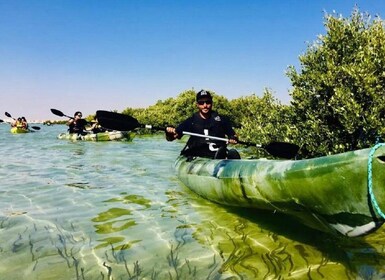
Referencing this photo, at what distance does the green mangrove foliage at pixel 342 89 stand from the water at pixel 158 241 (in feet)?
18.5

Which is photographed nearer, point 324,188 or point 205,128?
point 324,188

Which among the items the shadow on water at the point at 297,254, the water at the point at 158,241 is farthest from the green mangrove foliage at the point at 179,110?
the shadow on water at the point at 297,254

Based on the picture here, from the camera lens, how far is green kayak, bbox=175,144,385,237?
4.05m

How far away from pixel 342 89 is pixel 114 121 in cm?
745

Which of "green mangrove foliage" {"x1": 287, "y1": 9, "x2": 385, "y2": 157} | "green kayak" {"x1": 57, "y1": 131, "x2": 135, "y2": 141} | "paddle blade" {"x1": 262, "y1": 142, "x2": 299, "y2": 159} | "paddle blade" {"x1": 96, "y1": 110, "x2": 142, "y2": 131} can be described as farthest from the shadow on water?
"green kayak" {"x1": 57, "y1": 131, "x2": 135, "y2": 141}

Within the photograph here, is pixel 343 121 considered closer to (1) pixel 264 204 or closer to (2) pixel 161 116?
(1) pixel 264 204

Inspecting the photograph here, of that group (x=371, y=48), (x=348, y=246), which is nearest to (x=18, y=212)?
(x=348, y=246)

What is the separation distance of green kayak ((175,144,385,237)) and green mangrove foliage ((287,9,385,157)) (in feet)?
20.5

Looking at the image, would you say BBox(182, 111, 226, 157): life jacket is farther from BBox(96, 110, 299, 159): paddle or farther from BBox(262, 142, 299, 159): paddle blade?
BBox(262, 142, 299, 159): paddle blade

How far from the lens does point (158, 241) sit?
229 inches

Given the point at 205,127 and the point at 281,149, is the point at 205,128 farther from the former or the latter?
the point at 281,149

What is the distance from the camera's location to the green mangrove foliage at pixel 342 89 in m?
11.0

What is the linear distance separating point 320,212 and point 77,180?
28.6 ft

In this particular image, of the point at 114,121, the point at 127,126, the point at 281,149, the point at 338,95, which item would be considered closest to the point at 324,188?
the point at 281,149
